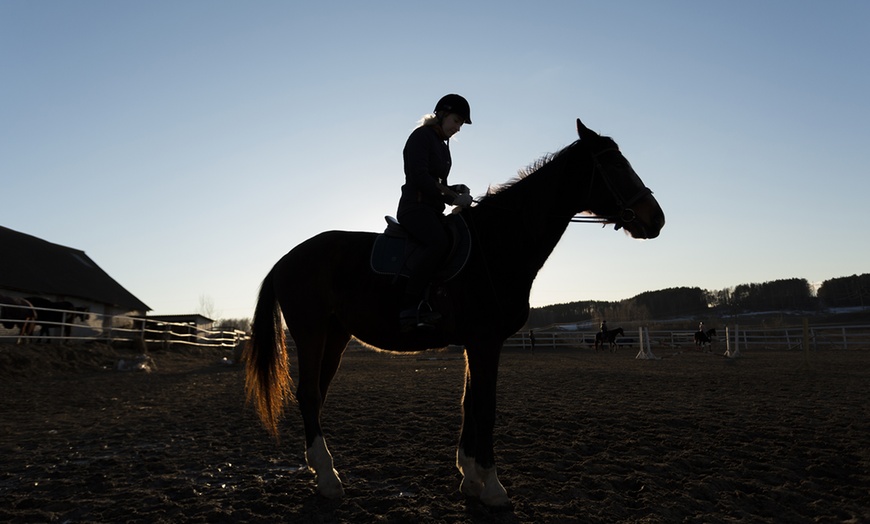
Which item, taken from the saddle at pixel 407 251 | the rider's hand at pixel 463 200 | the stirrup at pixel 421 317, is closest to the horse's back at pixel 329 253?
the saddle at pixel 407 251

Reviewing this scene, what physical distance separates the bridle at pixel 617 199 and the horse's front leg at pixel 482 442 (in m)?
1.34

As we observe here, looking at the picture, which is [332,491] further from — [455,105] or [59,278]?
[59,278]

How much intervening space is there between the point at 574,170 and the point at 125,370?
50.7 ft

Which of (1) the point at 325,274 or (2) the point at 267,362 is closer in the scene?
(1) the point at 325,274

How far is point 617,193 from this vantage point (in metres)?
4.04

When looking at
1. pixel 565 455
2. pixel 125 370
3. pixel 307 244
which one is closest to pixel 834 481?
pixel 565 455

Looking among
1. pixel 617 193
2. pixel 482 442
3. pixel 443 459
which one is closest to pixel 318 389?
pixel 443 459

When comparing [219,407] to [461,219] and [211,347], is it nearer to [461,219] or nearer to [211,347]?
[461,219]

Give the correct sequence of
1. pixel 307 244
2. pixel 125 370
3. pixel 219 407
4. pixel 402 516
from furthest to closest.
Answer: pixel 125 370 < pixel 219 407 < pixel 307 244 < pixel 402 516

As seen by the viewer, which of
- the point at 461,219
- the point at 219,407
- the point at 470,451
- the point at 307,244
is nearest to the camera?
the point at 470,451

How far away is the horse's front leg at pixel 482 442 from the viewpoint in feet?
11.6

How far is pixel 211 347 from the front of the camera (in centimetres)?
3012

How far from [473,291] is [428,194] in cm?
82

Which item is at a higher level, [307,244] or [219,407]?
[307,244]
